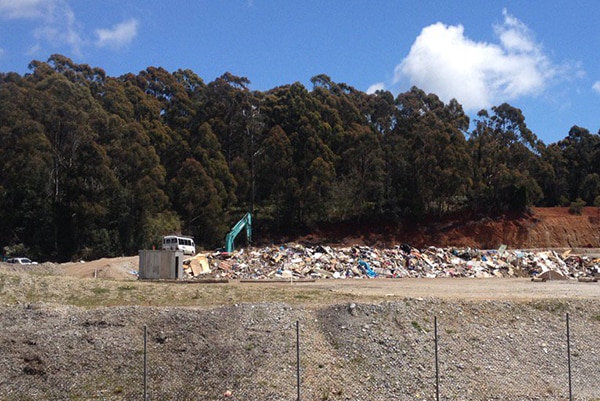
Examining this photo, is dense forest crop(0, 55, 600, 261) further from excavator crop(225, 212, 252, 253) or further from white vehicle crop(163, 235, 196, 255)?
white vehicle crop(163, 235, 196, 255)

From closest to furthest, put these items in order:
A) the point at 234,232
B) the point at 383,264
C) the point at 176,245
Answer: the point at 383,264 < the point at 176,245 < the point at 234,232

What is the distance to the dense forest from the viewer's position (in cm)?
6128

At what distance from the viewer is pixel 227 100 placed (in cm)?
8425

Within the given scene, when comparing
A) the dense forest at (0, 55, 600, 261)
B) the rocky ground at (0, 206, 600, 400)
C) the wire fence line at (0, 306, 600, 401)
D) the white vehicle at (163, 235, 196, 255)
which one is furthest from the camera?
the dense forest at (0, 55, 600, 261)

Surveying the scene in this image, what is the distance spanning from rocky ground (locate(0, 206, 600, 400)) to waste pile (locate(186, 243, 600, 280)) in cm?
2118

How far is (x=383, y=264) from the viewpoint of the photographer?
47.3m

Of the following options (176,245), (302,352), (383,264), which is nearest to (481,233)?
(383,264)

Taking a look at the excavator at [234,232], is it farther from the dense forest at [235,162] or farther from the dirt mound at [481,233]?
the dirt mound at [481,233]

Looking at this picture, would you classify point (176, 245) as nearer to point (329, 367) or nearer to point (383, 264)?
point (383, 264)

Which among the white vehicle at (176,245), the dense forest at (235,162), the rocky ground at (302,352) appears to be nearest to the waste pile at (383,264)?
the white vehicle at (176,245)

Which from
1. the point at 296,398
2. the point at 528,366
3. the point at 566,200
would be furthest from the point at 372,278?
the point at 566,200

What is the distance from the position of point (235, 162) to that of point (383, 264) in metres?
33.8

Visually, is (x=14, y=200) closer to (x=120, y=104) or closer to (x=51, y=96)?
(x=51, y=96)

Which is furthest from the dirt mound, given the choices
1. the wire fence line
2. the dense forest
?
the wire fence line
